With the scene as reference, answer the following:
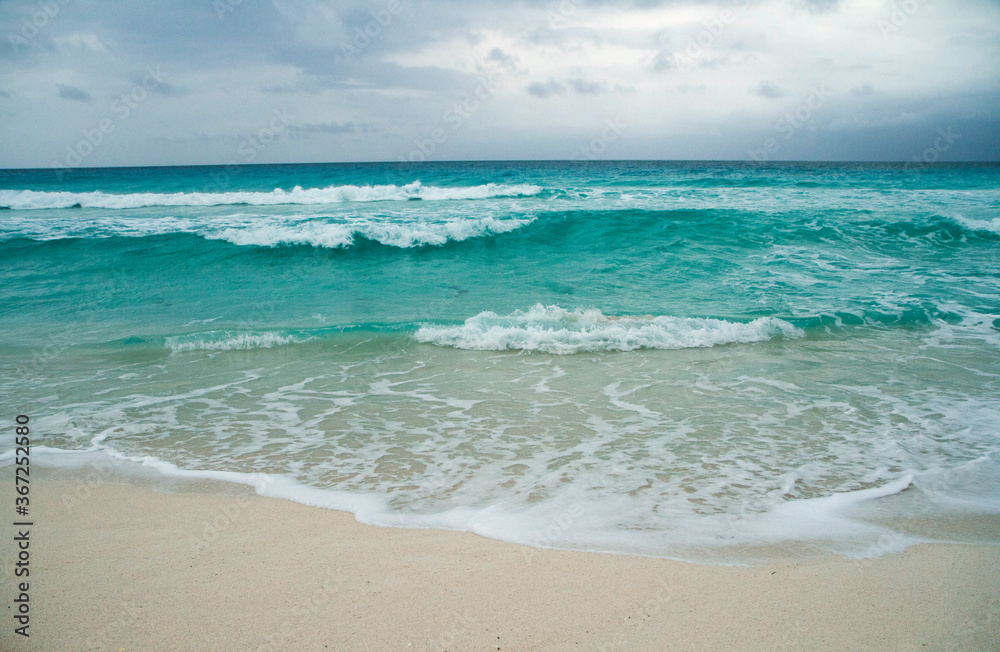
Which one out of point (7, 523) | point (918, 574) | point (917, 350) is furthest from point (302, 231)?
point (918, 574)

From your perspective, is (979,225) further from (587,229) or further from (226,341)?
(226,341)

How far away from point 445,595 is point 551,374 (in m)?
4.01

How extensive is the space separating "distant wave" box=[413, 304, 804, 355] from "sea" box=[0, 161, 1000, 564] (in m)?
0.05

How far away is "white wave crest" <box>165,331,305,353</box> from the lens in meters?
7.92

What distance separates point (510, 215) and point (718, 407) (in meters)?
14.6

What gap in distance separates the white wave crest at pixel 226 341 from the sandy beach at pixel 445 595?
4.76 m

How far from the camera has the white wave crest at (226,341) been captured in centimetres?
792

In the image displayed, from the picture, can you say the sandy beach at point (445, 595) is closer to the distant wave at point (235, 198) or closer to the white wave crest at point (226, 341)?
the white wave crest at point (226, 341)

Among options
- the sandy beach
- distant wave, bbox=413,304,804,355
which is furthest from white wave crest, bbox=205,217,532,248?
the sandy beach

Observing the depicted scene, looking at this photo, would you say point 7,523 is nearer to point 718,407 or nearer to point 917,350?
point 718,407

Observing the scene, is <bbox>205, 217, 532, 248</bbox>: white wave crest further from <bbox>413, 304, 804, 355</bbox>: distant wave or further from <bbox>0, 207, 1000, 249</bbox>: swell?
<bbox>413, 304, 804, 355</bbox>: distant wave

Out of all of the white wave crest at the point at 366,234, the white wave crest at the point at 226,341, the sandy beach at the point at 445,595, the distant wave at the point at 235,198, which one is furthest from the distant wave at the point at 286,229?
the sandy beach at the point at 445,595

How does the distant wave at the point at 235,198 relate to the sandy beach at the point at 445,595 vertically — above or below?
above

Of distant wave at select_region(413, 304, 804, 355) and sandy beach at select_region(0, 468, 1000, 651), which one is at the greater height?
distant wave at select_region(413, 304, 804, 355)
